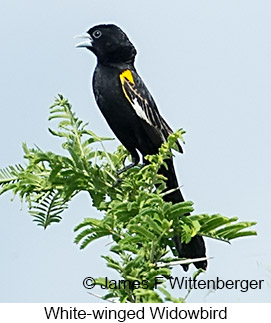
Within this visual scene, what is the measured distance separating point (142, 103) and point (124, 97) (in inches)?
4.9

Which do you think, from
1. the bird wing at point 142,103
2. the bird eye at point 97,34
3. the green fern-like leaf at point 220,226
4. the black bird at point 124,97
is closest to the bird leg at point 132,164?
the black bird at point 124,97

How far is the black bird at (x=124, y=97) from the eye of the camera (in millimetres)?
4066

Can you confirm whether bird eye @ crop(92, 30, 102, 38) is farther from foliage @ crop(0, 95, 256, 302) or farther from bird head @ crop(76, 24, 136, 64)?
foliage @ crop(0, 95, 256, 302)

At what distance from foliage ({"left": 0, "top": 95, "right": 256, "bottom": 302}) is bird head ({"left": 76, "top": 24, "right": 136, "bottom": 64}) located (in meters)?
1.49

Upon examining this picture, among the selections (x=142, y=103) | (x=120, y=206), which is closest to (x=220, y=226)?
(x=120, y=206)

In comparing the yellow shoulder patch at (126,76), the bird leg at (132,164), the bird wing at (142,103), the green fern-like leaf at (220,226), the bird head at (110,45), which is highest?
the bird head at (110,45)

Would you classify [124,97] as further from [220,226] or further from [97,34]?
[220,226]

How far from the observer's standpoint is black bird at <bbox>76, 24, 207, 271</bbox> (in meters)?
4.07

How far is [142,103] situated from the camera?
4227 mm

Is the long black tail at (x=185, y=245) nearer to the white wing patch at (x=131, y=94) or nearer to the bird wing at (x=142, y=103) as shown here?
the bird wing at (x=142, y=103)

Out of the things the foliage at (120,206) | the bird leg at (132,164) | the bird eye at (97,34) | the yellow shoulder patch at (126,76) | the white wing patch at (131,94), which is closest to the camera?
the foliage at (120,206)

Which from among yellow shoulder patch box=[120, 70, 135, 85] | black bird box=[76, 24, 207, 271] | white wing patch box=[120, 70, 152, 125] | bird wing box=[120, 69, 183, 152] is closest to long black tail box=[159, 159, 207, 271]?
black bird box=[76, 24, 207, 271]

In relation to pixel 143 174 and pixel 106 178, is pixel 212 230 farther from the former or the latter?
pixel 106 178

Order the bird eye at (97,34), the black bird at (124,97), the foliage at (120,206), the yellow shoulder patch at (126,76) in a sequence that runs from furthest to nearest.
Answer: the bird eye at (97,34), the yellow shoulder patch at (126,76), the black bird at (124,97), the foliage at (120,206)
